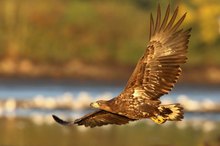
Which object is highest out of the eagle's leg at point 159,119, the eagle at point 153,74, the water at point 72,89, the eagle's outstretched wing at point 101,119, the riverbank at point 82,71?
the riverbank at point 82,71

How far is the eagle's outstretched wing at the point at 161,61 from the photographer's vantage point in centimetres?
1615

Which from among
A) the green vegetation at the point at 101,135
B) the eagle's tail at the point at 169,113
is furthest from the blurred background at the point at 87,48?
the eagle's tail at the point at 169,113

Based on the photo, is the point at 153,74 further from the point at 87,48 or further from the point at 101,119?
the point at 87,48

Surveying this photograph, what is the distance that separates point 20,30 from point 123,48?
483 cm

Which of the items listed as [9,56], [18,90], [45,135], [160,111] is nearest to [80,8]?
[9,56]

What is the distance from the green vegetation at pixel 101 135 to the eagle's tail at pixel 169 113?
783 centimetres

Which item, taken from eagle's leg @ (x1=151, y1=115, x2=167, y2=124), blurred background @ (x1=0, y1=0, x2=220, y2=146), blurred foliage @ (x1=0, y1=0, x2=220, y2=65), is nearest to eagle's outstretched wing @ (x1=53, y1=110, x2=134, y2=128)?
eagle's leg @ (x1=151, y1=115, x2=167, y2=124)

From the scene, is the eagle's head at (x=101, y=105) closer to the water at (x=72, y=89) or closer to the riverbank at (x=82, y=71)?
the water at (x=72, y=89)

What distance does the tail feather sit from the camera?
15.7m

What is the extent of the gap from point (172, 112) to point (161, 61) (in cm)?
91

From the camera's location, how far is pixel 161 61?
642 inches

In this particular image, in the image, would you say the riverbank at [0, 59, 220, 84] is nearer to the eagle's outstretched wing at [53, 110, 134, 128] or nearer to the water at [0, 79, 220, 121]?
the water at [0, 79, 220, 121]

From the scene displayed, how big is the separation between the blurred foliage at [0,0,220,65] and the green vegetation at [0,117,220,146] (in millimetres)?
19973

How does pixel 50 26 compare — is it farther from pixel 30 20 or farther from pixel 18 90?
pixel 18 90
